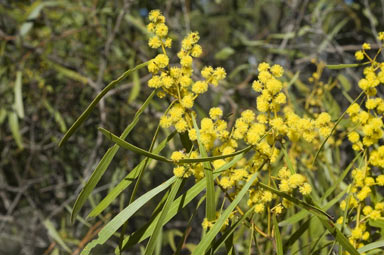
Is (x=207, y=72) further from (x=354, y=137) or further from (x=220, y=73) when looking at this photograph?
(x=354, y=137)

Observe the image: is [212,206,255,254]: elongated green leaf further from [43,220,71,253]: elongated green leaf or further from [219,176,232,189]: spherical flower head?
[43,220,71,253]: elongated green leaf

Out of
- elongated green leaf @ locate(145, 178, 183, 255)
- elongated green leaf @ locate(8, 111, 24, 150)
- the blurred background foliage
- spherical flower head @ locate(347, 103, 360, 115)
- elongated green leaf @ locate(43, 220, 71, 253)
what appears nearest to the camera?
elongated green leaf @ locate(145, 178, 183, 255)

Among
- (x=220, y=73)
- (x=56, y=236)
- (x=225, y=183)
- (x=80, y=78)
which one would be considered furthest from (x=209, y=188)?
(x=80, y=78)

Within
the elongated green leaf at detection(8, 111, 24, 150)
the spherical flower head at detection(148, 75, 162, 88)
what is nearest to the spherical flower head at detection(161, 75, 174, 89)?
the spherical flower head at detection(148, 75, 162, 88)

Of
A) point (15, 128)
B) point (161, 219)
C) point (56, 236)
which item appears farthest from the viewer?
point (15, 128)

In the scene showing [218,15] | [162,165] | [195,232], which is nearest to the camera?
[195,232]

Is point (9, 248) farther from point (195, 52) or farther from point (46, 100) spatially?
point (195, 52)

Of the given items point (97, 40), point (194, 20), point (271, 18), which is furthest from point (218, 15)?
point (97, 40)

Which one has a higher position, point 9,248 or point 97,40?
point 97,40

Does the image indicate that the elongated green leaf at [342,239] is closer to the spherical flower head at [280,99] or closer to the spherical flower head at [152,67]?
the spherical flower head at [280,99]

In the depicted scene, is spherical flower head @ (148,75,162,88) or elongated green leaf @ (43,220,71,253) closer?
spherical flower head @ (148,75,162,88)

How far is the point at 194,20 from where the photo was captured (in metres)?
2.47

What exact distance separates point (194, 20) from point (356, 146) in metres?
2.02

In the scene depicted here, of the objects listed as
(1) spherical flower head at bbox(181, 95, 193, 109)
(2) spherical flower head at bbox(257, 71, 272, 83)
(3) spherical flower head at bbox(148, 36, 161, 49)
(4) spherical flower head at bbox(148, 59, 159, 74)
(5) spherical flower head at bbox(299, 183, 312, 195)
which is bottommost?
(5) spherical flower head at bbox(299, 183, 312, 195)
